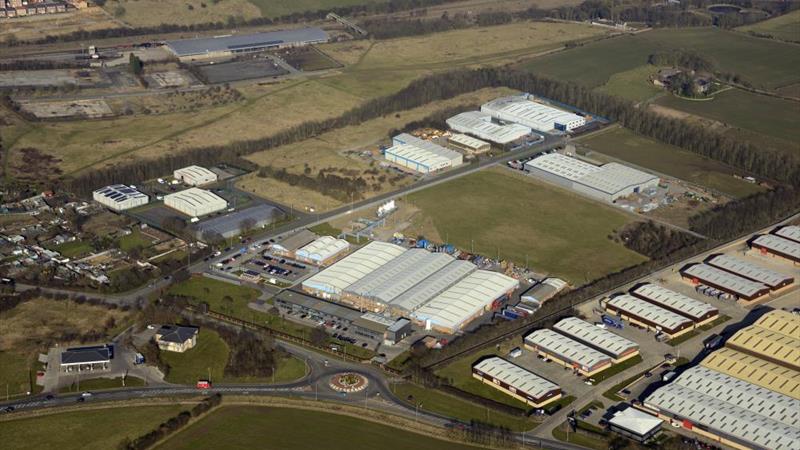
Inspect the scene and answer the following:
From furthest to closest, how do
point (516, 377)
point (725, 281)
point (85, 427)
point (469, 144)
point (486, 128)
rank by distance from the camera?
point (486, 128) < point (469, 144) < point (725, 281) < point (516, 377) < point (85, 427)

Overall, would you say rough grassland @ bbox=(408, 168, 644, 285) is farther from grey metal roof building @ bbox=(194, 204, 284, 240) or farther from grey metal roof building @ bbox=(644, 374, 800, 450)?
grey metal roof building @ bbox=(644, 374, 800, 450)

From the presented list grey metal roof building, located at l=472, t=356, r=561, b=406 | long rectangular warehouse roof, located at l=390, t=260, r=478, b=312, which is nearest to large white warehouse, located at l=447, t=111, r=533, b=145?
long rectangular warehouse roof, located at l=390, t=260, r=478, b=312

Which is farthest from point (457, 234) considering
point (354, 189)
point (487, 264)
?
point (354, 189)

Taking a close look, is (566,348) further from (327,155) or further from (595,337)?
(327,155)

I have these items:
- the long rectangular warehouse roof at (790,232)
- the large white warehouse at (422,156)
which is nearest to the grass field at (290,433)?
the long rectangular warehouse roof at (790,232)

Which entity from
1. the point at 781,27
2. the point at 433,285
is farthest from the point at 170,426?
the point at 781,27

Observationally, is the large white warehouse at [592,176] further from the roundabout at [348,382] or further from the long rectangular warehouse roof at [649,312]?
the roundabout at [348,382]

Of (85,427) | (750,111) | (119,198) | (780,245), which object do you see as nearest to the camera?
(85,427)
